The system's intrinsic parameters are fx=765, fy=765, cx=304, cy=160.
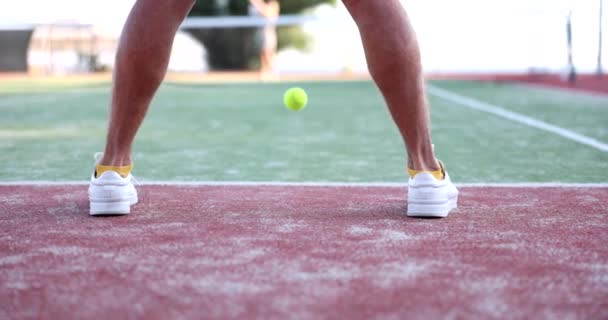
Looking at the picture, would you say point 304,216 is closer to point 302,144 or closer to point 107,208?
point 107,208

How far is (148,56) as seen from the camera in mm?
2199

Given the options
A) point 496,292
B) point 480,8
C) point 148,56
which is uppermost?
point 148,56

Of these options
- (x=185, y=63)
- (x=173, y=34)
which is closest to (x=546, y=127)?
(x=173, y=34)

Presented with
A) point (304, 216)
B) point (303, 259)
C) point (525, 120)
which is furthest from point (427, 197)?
point (525, 120)

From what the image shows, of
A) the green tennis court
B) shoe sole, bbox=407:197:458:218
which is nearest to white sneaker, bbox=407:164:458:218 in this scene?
shoe sole, bbox=407:197:458:218

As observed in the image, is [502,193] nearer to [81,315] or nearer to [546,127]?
Answer: [81,315]

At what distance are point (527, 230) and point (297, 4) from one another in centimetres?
2796

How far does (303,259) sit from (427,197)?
599 mm

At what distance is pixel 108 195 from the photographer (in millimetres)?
2189

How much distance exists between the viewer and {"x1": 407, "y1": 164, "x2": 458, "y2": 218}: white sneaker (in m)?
2.16

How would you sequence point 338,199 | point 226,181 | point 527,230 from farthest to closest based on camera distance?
point 226,181 → point 338,199 → point 527,230

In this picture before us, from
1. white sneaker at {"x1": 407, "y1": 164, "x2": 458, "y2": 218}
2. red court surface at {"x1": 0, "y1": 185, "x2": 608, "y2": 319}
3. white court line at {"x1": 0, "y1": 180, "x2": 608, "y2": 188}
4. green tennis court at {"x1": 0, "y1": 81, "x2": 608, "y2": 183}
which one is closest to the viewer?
red court surface at {"x1": 0, "y1": 185, "x2": 608, "y2": 319}

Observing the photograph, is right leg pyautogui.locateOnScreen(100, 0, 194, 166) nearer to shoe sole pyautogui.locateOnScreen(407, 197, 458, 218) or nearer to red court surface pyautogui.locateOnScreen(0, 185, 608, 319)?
red court surface pyautogui.locateOnScreen(0, 185, 608, 319)

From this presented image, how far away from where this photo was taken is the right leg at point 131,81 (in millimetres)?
2184
